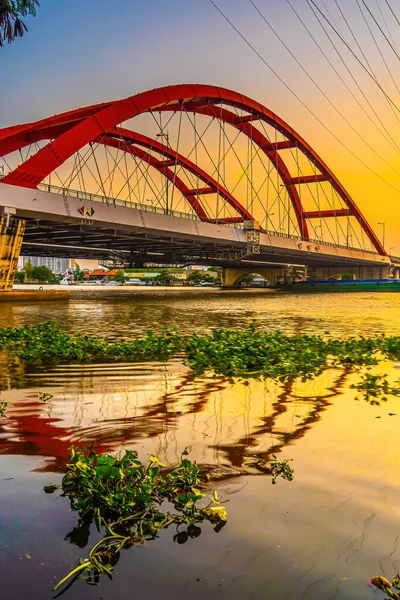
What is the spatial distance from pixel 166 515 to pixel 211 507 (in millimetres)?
292

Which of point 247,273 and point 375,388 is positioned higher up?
point 247,273

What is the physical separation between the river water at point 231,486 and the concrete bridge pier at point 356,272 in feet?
351

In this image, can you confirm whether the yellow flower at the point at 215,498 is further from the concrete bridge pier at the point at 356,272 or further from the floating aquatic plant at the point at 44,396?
the concrete bridge pier at the point at 356,272

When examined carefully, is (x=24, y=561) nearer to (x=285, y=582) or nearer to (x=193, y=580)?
(x=193, y=580)

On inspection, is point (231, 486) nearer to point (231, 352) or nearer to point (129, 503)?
point (129, 503)

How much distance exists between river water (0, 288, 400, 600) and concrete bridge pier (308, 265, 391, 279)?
107 meters

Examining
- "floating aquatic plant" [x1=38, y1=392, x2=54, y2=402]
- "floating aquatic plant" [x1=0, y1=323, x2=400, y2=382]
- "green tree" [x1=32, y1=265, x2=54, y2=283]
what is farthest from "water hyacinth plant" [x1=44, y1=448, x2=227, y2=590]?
"green tree" [x1=32, y1=265, x2=54, y2=283]

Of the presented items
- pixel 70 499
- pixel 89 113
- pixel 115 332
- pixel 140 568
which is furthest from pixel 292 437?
pixel 89 113

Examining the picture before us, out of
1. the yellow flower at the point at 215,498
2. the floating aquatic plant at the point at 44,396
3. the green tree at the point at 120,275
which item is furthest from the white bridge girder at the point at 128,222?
the green tree at the point at 120,275

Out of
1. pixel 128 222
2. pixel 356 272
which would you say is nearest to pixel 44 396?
pixel 128 222

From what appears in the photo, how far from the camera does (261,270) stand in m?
111

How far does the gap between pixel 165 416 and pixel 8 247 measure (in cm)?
3046

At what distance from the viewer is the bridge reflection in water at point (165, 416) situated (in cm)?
459

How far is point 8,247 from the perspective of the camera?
3353cm
